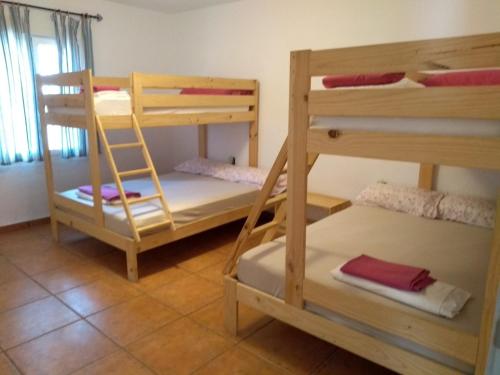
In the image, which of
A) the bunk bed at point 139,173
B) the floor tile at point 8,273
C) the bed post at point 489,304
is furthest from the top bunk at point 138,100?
the bed post at point 489,304

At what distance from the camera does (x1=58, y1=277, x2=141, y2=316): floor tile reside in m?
2.55

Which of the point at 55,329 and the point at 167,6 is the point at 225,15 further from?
the point at 55,329

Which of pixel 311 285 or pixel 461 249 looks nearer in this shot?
pixel 311 285

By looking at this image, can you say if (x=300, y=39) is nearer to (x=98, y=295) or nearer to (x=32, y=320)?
(x=98, y=295)

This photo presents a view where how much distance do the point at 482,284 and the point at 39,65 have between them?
4.23 metres

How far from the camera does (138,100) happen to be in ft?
10.2

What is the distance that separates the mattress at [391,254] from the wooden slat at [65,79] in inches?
74.7

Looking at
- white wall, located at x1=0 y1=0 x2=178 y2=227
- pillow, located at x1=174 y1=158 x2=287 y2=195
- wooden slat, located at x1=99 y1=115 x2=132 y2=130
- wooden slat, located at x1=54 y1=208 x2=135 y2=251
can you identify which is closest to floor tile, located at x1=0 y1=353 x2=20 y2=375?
wooden slat, located at x1=54 y1=208 x2=135 y2=251

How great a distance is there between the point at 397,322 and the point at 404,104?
0.88m

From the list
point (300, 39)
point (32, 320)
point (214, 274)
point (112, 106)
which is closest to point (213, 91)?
point (300, 39)

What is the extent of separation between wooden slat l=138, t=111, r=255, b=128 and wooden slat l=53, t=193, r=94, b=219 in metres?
0.84

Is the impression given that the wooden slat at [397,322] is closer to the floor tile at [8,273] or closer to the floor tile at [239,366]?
the floor tile at [239,366]

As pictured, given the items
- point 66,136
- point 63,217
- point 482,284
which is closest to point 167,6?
point 66,136

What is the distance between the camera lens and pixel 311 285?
1804 millimetres
